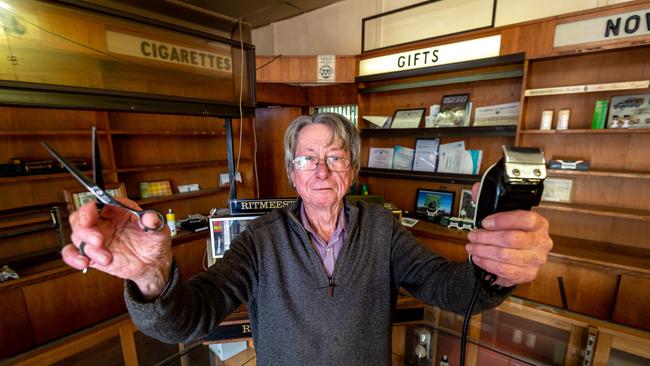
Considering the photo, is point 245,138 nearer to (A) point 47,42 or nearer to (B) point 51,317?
(B) point 51,317

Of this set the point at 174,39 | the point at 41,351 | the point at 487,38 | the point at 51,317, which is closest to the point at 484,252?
the point at 174,39

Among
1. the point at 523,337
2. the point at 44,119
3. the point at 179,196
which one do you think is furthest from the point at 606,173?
the point at 44,119

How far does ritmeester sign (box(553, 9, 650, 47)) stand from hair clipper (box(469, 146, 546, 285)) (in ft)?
7.36

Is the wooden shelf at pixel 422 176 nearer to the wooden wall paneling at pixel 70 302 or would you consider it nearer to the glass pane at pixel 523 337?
the glass pane at pixel 523 337

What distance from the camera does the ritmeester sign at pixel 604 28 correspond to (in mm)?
1756

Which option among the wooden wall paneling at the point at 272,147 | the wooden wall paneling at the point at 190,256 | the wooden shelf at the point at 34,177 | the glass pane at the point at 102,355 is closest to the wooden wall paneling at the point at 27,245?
the wooden shelf at the point at 34,177

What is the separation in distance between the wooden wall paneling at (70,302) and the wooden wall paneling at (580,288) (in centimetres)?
375

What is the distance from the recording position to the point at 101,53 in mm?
847

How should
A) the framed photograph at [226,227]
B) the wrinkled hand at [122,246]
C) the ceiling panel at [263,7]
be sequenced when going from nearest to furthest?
the wrinkled hand at [122,246] < the framed photograph at [226,227] < the ceiling panel at [263,7]

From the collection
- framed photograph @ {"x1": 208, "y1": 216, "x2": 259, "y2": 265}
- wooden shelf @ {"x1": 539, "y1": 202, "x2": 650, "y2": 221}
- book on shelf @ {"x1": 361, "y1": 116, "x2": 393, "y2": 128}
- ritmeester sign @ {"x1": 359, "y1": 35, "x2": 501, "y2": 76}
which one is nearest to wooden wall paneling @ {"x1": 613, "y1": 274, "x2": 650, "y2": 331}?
wooden shelf @ {"x1": 539, "y1": 202, "x2": 650, "y2": 221}

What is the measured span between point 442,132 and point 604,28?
1.25 metres

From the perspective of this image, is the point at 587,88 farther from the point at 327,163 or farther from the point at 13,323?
the point at 13,323

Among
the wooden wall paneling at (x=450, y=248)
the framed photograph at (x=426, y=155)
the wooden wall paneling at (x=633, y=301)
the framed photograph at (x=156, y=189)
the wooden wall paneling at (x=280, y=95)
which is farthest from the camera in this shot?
the wooden wall paneling at (x=280, y=95)

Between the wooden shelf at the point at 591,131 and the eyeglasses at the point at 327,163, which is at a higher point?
the wooden shelf at the point at 591,131
